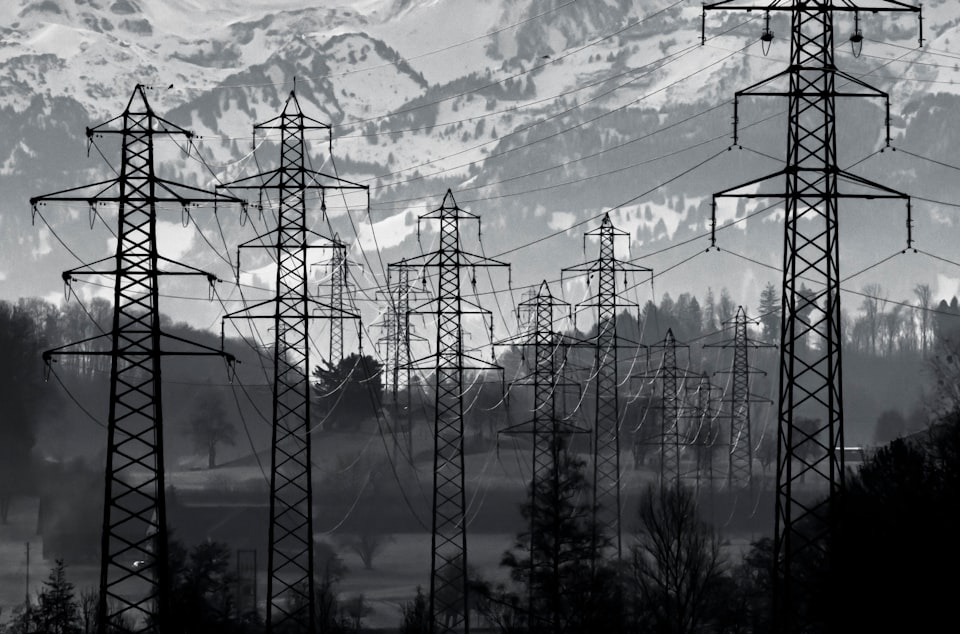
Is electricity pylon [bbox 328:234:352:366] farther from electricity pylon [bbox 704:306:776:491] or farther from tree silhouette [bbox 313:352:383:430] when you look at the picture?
electricity pylon [bbox 704:306:776:491]

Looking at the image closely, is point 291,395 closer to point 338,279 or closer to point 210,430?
point 210,430

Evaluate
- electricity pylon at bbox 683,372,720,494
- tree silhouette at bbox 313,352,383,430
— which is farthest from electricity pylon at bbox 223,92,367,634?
electricity pylon at bbox 683,372,720,494

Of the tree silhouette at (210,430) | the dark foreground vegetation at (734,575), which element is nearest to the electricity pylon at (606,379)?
the dark foreground vegetation at (734,575)

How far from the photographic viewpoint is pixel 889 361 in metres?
191

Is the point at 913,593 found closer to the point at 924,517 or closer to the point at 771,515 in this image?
the point at 924,517

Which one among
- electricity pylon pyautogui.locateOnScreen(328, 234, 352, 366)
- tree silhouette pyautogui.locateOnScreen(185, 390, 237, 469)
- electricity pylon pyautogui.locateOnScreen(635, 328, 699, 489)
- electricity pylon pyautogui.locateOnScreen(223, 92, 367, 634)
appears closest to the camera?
electricity pylon pyautogui.locateOnScreen(223, 92, 367, 634)

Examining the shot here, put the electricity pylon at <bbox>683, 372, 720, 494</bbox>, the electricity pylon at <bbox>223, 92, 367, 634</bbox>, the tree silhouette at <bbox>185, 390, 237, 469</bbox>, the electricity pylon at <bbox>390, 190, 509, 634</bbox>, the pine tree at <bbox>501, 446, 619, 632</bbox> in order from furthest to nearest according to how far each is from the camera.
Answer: the tree silhouette at <bbox>185, 390, 237, 469</bbox> → the electricity pylon at <bbox>683, 372, 720, 494</bbox> → the electricity pylon at <bbox>390, 190, 509, 634</bbox> → the pine tree at <bbox>501, 446, 619, 632</bbox> → the electricity pylon at <bbox>223, 92, 367, 634</bbox>

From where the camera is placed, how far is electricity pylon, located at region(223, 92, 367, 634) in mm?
36000

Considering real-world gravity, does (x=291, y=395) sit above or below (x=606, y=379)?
above

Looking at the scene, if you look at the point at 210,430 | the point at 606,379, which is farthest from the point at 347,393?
the point at 606,379

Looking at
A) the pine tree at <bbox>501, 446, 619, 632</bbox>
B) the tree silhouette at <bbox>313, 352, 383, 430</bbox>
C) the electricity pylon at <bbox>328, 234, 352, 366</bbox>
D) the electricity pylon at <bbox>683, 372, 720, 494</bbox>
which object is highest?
the electricity pylon at <bbox>328, 234, 352, 366</bbox>

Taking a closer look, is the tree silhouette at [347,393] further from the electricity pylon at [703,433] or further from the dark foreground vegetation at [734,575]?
the dark foreground vegetation at [734,575]

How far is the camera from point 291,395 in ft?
407

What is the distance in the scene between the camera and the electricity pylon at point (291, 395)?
36.0 metres
